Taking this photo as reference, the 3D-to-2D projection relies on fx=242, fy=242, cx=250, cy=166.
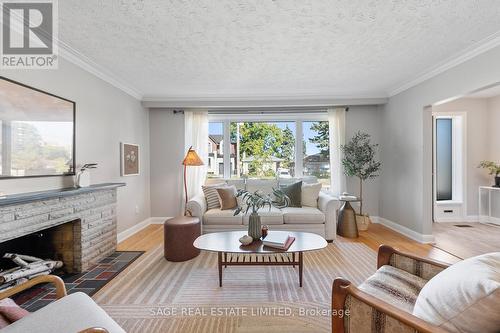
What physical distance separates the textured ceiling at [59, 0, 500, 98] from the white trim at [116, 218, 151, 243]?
2428 millimetres

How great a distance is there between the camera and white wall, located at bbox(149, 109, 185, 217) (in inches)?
191

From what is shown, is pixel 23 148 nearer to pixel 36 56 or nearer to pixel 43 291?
pixel 36 56

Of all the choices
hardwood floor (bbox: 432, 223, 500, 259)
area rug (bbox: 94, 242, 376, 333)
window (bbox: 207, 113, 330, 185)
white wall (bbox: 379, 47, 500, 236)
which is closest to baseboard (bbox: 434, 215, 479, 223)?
hardwood floor (bbox: 432, 223, 500, 259)

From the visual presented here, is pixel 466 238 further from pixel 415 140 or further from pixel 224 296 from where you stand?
pixel 224 296

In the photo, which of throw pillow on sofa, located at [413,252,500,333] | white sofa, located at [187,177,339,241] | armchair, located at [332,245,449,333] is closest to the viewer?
throw pillow on sofa, located at [413,252,500,333]

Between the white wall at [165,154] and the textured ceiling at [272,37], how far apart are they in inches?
44.4

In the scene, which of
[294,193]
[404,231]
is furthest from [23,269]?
[404,231]

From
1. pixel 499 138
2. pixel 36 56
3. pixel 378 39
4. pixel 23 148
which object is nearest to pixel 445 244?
pixel 499 138

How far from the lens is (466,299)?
2.89 ft

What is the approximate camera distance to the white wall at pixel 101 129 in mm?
2432

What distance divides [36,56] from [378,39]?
11.5ft

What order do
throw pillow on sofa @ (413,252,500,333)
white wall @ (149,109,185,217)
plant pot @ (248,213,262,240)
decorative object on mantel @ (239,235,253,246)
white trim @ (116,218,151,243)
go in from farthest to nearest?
white wall @ (149,109,185,217) < white trim @ (116,218,151,243) < plant pot @ (248,213,262,240) < decorative object on mantel @ (239,235,253,246) < throw pillow on sofa @ (413,252,500,333)

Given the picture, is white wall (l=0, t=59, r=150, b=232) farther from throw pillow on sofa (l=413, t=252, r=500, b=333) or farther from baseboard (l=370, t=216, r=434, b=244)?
baseboard (l=370, t=216, r=434, b=244)

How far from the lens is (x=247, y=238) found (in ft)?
7.90
